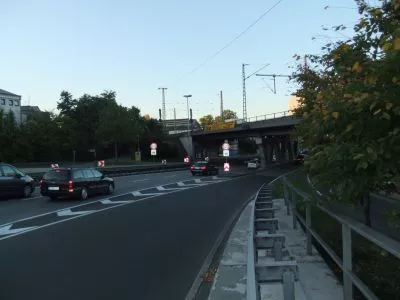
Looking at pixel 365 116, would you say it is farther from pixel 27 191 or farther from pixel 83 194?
pixel 27 191

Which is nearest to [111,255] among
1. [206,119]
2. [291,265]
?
[291,265]

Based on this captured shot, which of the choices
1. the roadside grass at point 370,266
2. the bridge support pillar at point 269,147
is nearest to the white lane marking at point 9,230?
the roadside grass at point 370,266

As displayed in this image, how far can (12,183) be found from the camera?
23156mm

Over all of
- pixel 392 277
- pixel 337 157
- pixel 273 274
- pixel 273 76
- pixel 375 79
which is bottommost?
pixel 392 277

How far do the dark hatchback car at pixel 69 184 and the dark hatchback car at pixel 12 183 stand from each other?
1.29 meters

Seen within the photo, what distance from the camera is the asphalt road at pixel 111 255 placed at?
25.0 ft

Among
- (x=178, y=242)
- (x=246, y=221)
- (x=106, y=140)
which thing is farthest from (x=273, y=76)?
(x=178, y=242)

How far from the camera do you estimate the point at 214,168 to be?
163 feet

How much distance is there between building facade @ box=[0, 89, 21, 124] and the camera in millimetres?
103500

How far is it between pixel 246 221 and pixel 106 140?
70294 mm

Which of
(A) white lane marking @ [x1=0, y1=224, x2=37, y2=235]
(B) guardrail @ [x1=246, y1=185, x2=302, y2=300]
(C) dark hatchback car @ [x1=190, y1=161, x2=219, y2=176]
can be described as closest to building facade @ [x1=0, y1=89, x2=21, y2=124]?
(C) dark hatchback car @ [x1=190, y1=161, x2=219, y2=176]

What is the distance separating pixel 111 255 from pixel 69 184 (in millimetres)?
12724

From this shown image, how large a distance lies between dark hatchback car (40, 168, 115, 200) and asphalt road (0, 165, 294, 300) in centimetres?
493

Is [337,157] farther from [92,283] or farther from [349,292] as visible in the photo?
[92,283]
